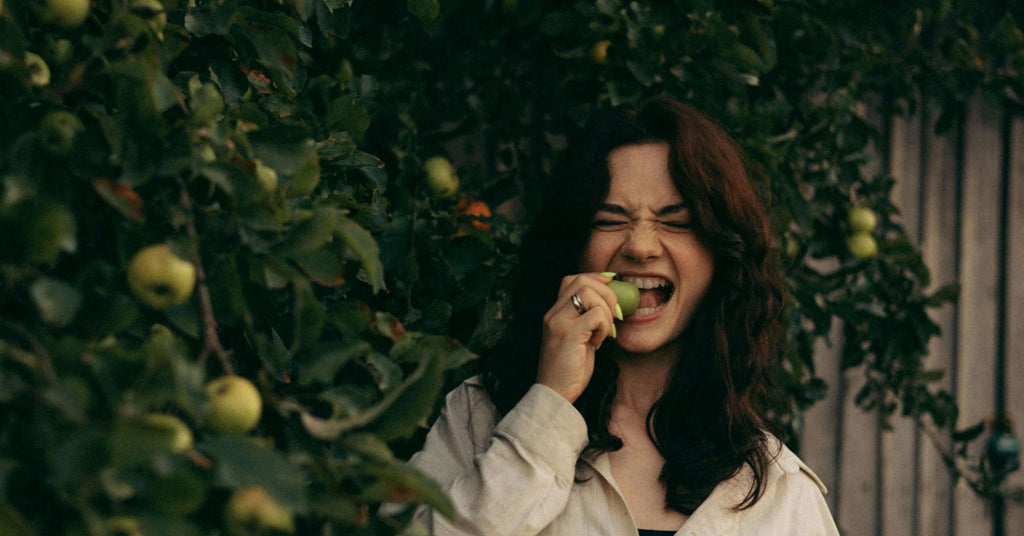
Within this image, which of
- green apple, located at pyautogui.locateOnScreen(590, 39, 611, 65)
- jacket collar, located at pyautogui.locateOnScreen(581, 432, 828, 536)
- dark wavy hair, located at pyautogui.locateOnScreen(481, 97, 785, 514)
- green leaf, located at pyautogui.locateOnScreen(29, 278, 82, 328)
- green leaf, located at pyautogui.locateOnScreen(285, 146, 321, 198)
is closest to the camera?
green leaf, located at pyautogui.locateOnScreen(29, 278, 82, 328)

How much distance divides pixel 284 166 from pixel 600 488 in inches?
33.4

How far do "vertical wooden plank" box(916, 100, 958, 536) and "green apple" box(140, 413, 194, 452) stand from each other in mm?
2938

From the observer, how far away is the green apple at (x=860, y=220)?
90.4 inches

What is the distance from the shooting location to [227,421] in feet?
2.57

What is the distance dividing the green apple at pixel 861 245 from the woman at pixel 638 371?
61 cm

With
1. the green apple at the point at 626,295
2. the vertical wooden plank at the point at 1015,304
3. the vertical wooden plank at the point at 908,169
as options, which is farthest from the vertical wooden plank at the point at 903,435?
the green apple at the point at 626,295

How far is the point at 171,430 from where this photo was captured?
26.3 inches

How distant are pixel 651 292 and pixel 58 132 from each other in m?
1.07

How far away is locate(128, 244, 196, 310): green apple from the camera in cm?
77

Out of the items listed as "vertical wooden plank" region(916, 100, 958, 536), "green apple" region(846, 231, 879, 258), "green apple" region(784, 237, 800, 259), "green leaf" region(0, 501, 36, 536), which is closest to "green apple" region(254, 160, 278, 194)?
"green leaf" region(0, 501, 36, 536)

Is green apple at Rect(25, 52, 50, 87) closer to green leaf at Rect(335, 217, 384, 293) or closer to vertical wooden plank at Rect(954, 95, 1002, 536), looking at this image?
green leaf at Rect(335, 217, 384, 293)

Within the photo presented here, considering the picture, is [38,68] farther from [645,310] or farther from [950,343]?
[950,343]

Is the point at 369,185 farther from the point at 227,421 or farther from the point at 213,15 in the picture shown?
the point at 227,421

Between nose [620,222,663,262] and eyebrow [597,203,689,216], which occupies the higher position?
eyebrow [597,203,689,216]
